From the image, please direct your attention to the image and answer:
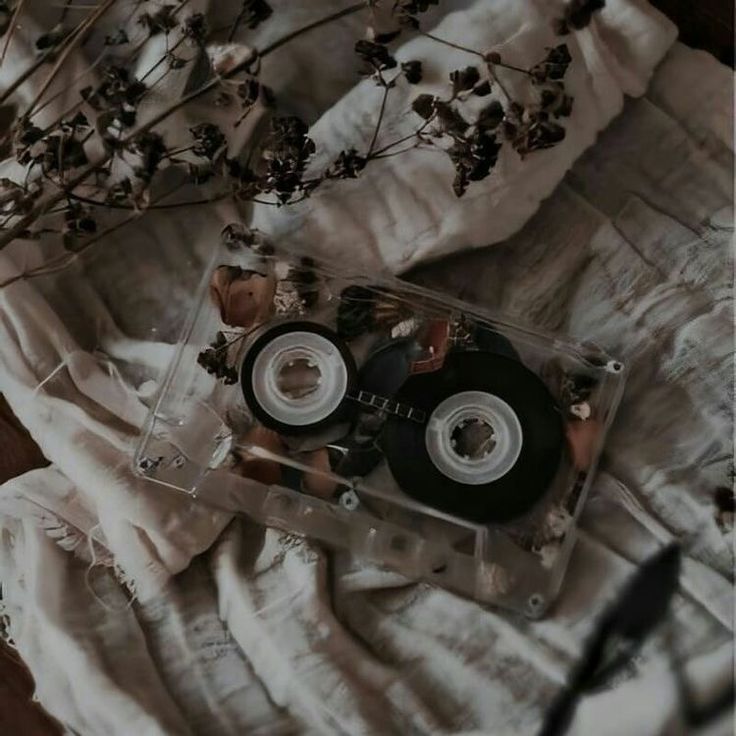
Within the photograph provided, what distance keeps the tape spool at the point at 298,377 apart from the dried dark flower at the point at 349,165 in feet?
0.39

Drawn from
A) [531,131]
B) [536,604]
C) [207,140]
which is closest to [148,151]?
[207,140]

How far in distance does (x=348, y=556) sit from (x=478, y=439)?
0.14 m

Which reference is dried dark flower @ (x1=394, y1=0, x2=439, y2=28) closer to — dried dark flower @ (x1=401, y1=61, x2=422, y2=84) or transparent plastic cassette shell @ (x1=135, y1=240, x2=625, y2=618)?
dried dark flower @ (x1=401, y1=61, x2=422, y2=84)

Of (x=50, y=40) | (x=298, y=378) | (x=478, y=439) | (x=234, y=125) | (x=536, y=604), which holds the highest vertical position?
(x=50, y=40)

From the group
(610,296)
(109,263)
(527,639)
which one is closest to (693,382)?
(610,296)

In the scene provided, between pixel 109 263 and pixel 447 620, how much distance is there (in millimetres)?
407

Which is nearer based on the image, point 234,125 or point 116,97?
point 116,97

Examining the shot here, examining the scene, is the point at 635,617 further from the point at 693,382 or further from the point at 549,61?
the point at 549,61

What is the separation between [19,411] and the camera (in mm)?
830

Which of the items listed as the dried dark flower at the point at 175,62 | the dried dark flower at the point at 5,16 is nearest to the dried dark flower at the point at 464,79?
the dried dark flower at the point at 175,62

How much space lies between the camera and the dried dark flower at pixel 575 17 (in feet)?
2.66

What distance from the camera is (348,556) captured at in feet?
2.61

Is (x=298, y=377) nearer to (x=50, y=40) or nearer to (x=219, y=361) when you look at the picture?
(x=219, y=361)

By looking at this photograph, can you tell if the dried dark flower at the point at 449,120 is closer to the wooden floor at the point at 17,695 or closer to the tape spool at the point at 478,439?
the tape spool at the point at 478,439
